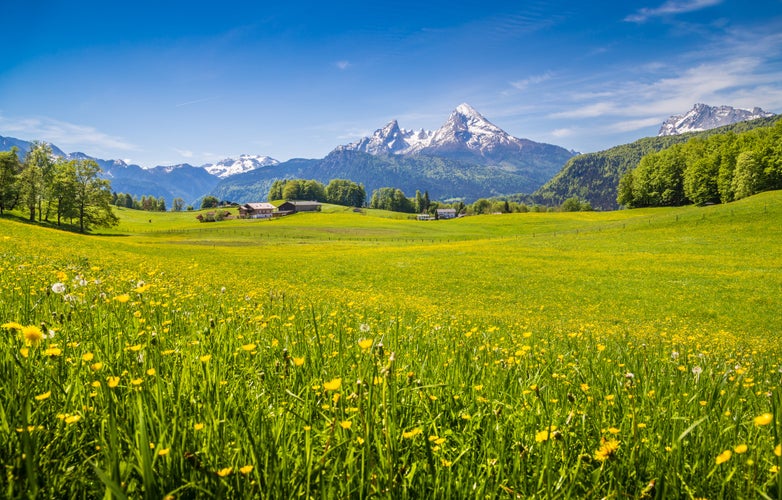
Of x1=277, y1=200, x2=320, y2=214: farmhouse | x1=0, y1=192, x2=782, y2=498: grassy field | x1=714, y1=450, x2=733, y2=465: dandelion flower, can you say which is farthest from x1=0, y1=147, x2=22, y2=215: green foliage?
x1=277, y1=200, x2=320, y2=214: farmhouse

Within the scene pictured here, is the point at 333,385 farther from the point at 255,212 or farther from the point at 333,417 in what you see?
the point at 255,212


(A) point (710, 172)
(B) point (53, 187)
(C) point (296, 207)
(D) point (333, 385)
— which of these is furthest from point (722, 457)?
(C) point (296, 207)

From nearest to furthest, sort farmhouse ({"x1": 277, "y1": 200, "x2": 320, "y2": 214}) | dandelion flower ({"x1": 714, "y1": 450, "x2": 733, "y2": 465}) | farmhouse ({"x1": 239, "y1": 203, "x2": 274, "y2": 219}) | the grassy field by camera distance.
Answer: dandelion flower ({"x1": 714, "y1": 450, "x2": 733, "y2": 465}) < the grassy field < farmhouse ({"x1": 239, "y1": 203, "x2": 274, "y2": 219}) < farmhouse ({"x1": 277, "y1": 200, "x2": 320, "y2": 214})

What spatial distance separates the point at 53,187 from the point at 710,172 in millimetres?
135676

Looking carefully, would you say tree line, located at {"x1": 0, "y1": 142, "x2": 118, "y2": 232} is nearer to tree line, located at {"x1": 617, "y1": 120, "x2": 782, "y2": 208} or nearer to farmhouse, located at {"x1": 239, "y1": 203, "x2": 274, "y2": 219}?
farmhouse, located at {"x1": 239, "y1": 203, "x2": 274, "y2": 219}

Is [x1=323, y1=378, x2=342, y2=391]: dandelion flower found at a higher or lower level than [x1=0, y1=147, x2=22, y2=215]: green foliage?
lower

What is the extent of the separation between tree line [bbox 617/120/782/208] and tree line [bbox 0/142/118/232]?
414 ft

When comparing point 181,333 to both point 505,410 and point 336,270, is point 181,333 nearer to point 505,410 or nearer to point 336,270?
point 505,410

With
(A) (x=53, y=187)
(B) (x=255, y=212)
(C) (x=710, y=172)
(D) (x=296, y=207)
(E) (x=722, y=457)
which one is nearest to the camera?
(E) (x=722, y=457)

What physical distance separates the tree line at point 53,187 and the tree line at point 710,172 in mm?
126159

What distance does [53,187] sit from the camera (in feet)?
241

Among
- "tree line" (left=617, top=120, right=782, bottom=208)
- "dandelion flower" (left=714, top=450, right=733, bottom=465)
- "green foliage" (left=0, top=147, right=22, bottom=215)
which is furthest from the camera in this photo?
"tree line" (left=617, top=120, right=782, bottom=208)

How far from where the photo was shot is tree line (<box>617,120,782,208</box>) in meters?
78.6

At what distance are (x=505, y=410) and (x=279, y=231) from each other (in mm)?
99317
